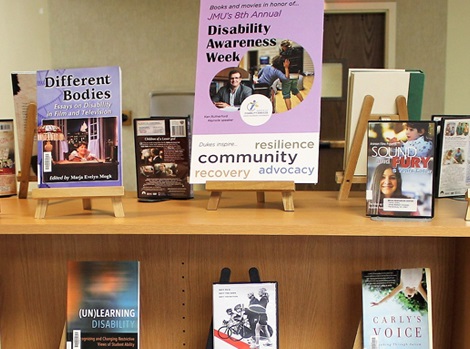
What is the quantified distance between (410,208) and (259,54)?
20.8 inches

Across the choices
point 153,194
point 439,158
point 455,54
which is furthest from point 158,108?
point 439,158

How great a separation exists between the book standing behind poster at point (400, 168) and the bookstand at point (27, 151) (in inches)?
37.3

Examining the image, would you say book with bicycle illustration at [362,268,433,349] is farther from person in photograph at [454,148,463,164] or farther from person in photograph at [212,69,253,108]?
person in photograph at [212,69,253,108]

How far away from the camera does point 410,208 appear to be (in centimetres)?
113

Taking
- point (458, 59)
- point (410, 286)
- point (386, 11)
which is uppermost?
point (386, 11)

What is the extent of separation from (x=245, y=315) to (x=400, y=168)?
53 cm

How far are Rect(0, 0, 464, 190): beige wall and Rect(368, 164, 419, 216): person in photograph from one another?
3.12 metres

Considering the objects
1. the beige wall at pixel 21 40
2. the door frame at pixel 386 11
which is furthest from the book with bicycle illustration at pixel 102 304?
the door frame at pixel 386 11

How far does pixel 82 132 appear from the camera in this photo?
1222 millimetres

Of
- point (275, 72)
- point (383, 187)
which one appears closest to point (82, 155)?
point (275, 72)

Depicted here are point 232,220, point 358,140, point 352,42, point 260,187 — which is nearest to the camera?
point 232,220

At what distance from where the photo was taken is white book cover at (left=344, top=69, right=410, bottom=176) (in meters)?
1.48

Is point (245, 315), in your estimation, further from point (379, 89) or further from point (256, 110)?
point (379, 89)

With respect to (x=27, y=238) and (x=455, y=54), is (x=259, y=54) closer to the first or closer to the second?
(x=27, y=238)
